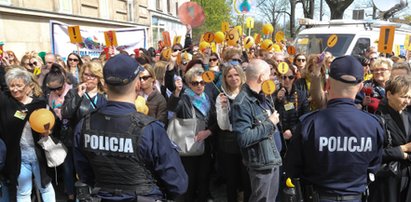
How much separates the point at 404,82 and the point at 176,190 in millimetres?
2101

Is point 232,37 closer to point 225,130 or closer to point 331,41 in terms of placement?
point 331,41

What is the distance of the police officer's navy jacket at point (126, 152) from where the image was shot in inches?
76.7

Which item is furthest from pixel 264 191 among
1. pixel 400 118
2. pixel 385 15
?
pixel 385 15

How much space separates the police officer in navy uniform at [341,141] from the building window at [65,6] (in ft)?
42.7

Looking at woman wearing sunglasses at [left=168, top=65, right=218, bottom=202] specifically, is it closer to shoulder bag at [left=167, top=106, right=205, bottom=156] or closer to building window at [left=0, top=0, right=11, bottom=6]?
shoulder bag at [left=167, top=106, right=205, bottom=156]

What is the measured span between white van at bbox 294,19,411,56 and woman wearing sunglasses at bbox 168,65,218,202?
6228 millimetres

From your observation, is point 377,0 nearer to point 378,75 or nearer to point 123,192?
point 378,75

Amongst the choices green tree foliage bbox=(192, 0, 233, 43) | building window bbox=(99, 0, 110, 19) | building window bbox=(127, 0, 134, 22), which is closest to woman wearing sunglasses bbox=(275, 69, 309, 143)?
building window bbox=(99, 0, 110, 19)

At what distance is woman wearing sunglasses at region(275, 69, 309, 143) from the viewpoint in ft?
13.2

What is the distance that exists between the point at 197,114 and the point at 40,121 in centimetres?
166

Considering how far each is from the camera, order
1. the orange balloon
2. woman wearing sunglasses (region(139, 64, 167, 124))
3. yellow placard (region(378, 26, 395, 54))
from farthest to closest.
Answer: yellow placard (region(378, 26, 395, 54))
woman wearing sunglasses (region(139, 64, 167, 124))
the orange balloon

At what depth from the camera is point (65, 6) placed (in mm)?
13391

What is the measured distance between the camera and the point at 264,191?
3.16 m

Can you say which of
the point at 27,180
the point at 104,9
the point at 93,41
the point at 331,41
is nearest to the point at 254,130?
the point at 27,180
